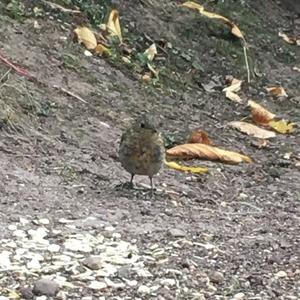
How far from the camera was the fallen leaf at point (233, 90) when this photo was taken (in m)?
7.81

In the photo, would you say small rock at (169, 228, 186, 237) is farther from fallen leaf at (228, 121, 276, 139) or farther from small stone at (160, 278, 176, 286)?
fallen leaf at (228, 121, 276, 139)

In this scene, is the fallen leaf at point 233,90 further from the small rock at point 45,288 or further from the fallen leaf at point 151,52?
the small rock at point 45,288

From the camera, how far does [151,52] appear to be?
7.86 meters

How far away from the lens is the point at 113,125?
21.1ft

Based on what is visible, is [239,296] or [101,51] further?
[101,51]

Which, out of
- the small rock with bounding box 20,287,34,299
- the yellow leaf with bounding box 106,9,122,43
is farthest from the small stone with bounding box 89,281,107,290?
the yellow leaf with bounding box 106,9,122,43

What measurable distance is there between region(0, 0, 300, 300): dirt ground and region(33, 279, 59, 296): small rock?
5 centimetres

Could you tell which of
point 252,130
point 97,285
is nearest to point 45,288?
point 97,285

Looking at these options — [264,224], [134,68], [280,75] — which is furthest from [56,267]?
[280,75]

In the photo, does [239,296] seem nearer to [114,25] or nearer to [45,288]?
[45,288]

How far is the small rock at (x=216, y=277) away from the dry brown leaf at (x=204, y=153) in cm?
232

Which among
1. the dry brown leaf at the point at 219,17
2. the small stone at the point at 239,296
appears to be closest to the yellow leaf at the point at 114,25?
the dry brown leaf at the point at 219,17

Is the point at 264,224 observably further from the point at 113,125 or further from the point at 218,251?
the point at 113,125

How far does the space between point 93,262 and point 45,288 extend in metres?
0.33
